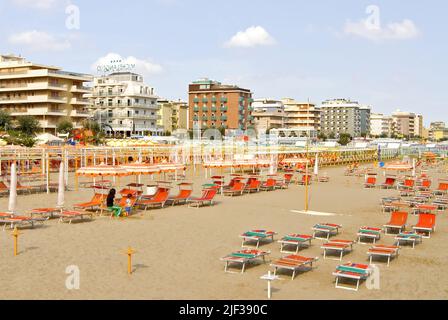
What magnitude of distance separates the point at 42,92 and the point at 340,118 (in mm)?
110665

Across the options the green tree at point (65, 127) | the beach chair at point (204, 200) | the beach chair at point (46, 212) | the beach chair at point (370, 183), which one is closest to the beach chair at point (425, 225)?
the beach chair at point (204, 200)

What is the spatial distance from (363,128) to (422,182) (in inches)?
5649

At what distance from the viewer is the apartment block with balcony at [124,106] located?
84.3 metres

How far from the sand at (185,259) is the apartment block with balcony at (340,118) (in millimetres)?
142908

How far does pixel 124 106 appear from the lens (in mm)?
84438

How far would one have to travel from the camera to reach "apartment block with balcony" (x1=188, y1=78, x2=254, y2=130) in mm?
109062

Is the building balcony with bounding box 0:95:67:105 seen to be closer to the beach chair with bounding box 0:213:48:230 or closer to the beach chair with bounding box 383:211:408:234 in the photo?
the beach chair with bounding box 0:213:48:230

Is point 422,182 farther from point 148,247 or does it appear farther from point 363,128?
point 363,128

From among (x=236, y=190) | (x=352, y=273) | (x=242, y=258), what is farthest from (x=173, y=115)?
(x=352, y=273)

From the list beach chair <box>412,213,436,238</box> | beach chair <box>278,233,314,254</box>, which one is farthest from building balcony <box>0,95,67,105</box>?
beach chair <box>278,233,314,254</box>

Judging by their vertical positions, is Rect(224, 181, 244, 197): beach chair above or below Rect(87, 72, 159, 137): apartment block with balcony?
below

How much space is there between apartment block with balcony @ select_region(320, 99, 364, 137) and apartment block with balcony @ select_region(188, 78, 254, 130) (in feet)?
176
